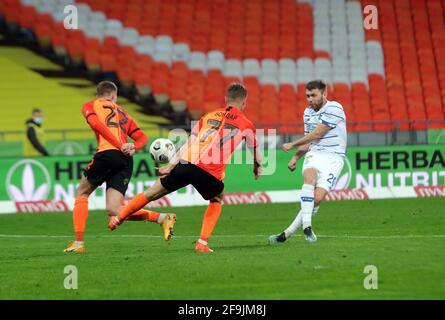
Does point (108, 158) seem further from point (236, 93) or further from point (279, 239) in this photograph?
point (279, 239)

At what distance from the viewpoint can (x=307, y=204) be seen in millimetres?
14656

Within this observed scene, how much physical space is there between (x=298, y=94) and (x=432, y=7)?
7.48 m

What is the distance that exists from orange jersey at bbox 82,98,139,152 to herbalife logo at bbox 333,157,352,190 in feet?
38.7

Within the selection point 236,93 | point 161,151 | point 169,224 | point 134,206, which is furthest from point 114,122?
point 236,93

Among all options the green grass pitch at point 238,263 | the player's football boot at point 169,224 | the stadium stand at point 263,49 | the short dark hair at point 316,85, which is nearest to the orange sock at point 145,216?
the player's football boot at point 169,224

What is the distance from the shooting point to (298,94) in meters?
35.0

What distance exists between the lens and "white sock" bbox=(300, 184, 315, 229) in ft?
47.8

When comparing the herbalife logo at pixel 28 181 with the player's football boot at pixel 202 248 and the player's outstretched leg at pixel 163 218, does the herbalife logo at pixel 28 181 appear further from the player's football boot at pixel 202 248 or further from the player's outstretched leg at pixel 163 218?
the player's football boot at pixel 202 248

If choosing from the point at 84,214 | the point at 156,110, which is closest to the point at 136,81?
the point at 156,110

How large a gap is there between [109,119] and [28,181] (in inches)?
413

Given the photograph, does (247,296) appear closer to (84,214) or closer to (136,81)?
(84,214)

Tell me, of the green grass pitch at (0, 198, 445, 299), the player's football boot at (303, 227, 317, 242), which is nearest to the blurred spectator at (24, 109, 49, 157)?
the green grass pitch at (0, 198, 445, 299)

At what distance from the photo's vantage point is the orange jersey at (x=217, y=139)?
543 inches

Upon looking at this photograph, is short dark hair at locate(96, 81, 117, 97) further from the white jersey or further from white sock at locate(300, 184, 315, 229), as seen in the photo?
white sock at locate(300, 184, 315, 229)
